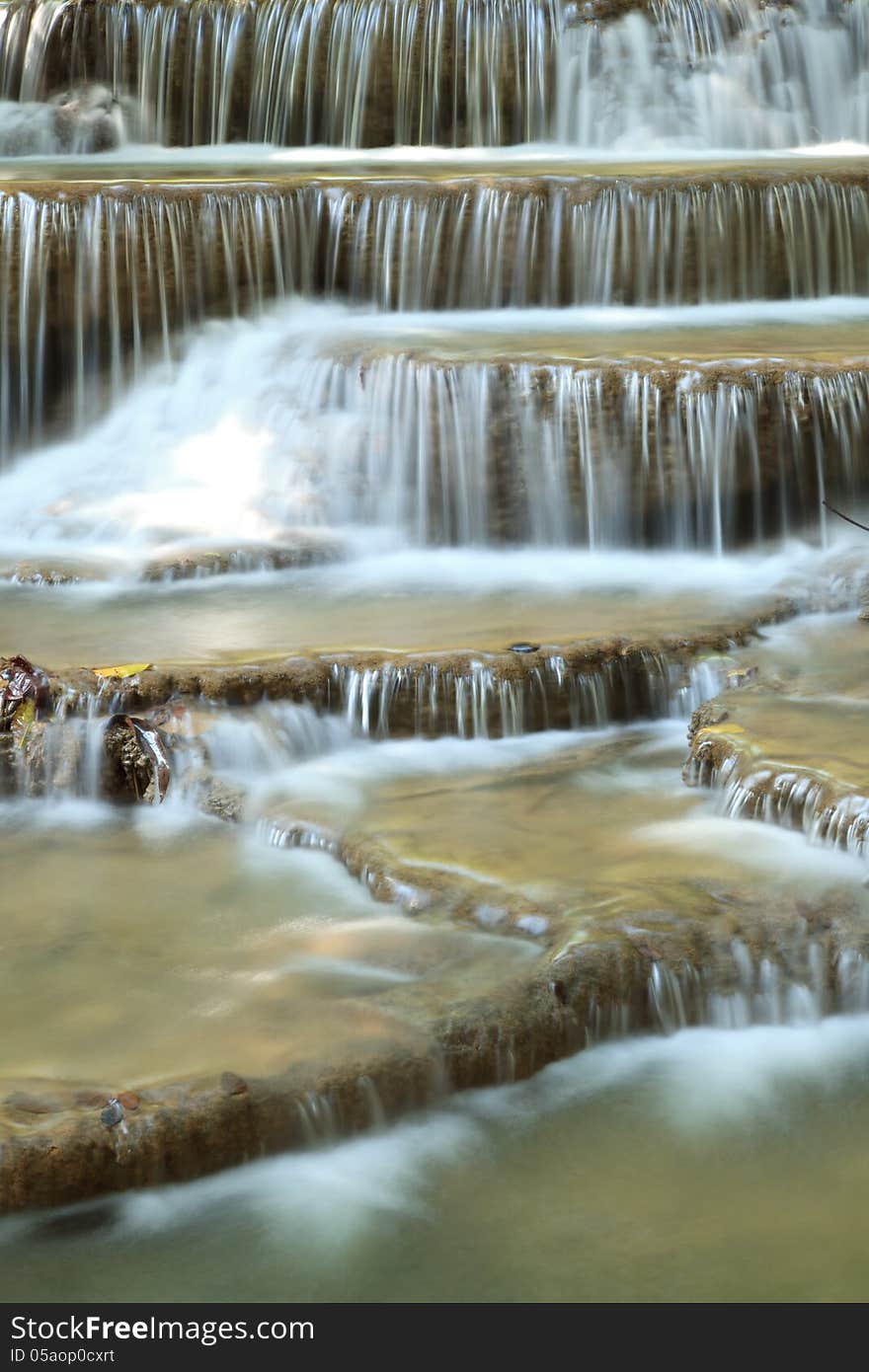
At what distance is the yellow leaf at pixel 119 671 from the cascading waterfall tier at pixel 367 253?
3.61 metres

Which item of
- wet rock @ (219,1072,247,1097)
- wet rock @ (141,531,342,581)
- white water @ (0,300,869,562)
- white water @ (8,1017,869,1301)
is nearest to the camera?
white water @ (8,1017,869,1301)

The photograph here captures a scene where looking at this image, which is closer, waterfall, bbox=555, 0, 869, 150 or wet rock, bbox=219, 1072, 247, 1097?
wet rock, bbox=219, 1072, 247, 1097

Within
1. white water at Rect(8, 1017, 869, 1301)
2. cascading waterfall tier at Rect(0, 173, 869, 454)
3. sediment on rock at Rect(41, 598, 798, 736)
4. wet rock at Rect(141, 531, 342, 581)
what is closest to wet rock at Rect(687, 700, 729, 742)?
sediment on rock at Rect(41, 598, 798, 736)

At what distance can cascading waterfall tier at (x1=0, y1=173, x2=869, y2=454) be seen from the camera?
31.7 ft

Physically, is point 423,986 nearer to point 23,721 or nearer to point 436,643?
point 23,721

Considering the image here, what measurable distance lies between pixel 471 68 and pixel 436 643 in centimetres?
681

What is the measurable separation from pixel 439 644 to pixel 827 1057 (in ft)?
8.56

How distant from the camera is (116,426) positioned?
31.4 feet

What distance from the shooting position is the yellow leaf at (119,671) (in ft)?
20.7

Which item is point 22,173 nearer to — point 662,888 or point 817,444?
point 817,444

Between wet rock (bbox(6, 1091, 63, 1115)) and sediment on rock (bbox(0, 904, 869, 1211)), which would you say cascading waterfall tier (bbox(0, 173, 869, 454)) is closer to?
sediment on rock (bbox(0, 904, 869, 1211))

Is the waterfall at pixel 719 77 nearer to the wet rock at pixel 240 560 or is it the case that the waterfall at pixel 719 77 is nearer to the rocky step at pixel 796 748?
the wet rock at pixel 240 560

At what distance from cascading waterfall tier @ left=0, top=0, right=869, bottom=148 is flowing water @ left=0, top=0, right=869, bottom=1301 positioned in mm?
30
